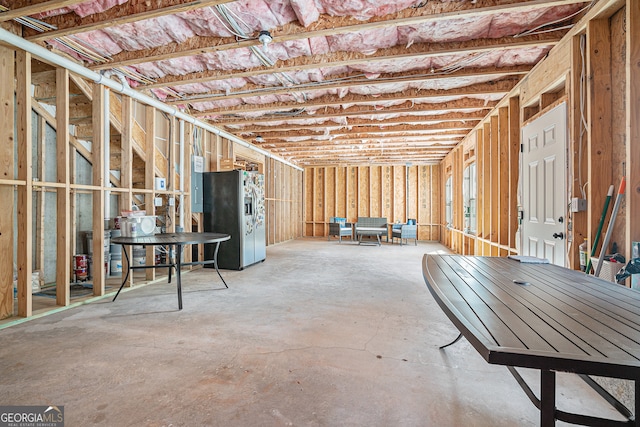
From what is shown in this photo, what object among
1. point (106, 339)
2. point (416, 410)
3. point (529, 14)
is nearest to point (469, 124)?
point (529, 14)

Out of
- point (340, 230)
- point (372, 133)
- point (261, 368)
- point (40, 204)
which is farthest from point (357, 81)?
point (340, 230)

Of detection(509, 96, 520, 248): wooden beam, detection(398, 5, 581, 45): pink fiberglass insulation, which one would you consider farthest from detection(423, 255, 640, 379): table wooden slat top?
detection(509, 96, 520, 248): wooden beam

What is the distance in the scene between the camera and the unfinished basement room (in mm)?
1625

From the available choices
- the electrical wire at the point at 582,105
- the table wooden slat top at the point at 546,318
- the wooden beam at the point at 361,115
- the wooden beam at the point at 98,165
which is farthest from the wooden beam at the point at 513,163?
the wooden beam at the point at 98,165

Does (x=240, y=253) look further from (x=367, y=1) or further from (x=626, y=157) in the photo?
(x=626, y=157)

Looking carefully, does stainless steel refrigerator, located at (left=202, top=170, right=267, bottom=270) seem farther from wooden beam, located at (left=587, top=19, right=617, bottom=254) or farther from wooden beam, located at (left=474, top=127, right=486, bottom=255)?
wooden beam, located at (left=587, top=19, right=617, bottom=254)

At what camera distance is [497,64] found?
3.77 m

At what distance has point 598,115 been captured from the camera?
8.55 ft

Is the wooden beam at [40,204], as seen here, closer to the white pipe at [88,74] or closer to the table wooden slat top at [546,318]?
the white pipe at [88,74]

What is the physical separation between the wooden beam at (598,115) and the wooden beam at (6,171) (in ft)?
17.4

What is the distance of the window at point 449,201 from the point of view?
9.12 m

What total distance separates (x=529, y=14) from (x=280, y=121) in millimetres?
4153

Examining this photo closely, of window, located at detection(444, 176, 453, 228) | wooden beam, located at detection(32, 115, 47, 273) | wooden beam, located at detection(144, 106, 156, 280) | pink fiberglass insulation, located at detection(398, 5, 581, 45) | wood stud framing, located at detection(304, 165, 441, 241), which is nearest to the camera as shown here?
pink fiberglass insulation, located at detection(398, 5, 581, 45)

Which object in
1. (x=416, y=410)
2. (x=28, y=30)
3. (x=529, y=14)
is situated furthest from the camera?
(x=28, y=30)
